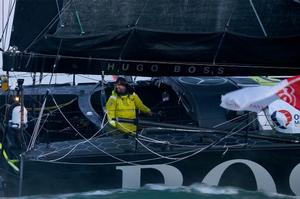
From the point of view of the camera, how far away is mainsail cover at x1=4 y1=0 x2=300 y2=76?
664cm

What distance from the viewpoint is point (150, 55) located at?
6781 millimetres

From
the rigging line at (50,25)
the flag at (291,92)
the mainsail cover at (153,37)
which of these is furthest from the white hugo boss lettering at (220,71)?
the rigging line at (50,25)

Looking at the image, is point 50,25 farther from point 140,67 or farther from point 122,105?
point 122,105

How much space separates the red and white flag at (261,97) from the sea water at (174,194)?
56.9 inches

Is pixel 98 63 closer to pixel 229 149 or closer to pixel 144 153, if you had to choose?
pixel 144 153

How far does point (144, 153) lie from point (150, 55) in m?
1.21

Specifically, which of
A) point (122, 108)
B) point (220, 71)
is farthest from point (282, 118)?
point (122, 108)

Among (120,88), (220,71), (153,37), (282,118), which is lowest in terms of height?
(282,118)

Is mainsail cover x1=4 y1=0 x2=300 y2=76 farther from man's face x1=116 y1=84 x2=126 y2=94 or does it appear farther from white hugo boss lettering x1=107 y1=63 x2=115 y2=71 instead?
man's face x1=116 y1=84 x2=126 y2=94

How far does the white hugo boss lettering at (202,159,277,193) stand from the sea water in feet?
0.25

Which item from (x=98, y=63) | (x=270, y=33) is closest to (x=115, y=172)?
(x=98, y=63)

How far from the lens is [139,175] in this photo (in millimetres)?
6668

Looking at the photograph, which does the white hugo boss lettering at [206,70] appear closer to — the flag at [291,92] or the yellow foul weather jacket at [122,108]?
the yellow foul weather jacket at [122,108]

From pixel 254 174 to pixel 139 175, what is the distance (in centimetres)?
141
